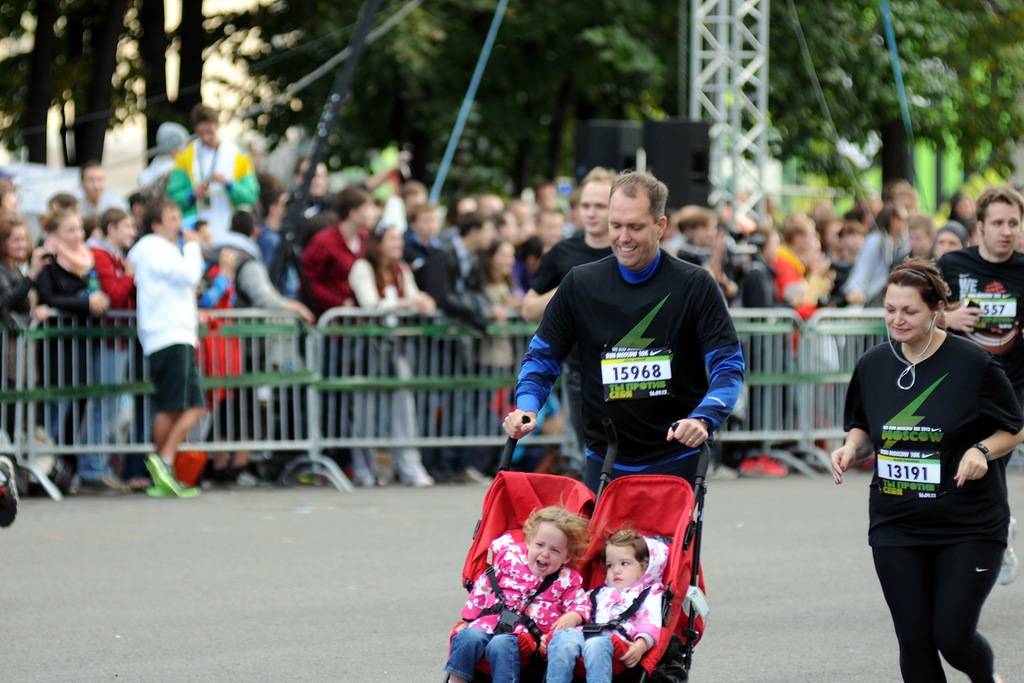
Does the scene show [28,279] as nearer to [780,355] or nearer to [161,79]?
[780,355]

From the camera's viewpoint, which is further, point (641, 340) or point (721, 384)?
point (641, 340)

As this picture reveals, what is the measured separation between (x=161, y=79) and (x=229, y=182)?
9.76 meters

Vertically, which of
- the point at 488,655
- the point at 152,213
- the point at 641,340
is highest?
the point at 152,213

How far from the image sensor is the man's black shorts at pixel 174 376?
12.2m

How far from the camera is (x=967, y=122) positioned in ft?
90.2

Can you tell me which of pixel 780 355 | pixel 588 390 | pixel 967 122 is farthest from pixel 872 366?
pixel 967 122

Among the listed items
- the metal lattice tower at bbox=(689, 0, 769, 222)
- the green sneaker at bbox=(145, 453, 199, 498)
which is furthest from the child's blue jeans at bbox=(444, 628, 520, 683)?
the metal lattice tower at bbox=(689, 0, 769, 222)

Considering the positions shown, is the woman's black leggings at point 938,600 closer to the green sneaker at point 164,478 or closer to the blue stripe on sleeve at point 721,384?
the blue stripe on sleeve at point 721,384

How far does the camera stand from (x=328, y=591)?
8.79m

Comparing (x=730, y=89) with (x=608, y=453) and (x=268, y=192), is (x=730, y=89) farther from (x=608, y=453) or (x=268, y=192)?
(x=608, y=453)

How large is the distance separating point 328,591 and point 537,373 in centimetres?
303

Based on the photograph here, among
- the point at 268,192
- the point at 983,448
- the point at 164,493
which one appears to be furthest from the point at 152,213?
the point at 983,448

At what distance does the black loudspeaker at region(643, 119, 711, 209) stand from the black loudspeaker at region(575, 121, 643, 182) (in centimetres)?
40

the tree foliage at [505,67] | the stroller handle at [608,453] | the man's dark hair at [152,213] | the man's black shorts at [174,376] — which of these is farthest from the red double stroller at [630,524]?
the tree foliage at [505,67]
